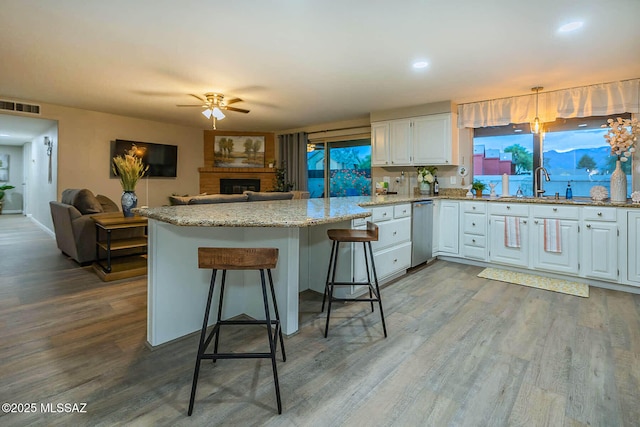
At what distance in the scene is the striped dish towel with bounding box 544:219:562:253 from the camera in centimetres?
365

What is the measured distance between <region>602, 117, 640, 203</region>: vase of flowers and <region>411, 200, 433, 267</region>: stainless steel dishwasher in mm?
1889

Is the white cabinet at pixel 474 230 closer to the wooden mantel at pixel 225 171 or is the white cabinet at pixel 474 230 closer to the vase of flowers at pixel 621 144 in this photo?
the vase of flowers at pixel 621 144

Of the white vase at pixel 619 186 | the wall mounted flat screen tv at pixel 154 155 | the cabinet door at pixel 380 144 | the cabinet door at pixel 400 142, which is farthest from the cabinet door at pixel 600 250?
the wall mounted flat screen tv at pixel 154 155

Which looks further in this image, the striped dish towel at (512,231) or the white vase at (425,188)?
the white vase at (425,188)

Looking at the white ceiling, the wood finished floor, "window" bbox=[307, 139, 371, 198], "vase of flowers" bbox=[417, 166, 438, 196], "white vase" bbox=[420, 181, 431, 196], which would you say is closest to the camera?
the wood finished floor

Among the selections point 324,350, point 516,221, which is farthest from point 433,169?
point 324,350

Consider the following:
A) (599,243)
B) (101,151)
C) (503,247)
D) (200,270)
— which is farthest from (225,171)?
(599,243)

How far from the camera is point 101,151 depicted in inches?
234

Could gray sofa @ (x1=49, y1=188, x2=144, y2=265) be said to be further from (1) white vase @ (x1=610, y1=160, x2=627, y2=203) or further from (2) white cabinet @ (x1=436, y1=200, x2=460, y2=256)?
(1) white vase @ (x1=610, y1=160, x2=627, y2=203)

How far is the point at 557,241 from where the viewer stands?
144 inches

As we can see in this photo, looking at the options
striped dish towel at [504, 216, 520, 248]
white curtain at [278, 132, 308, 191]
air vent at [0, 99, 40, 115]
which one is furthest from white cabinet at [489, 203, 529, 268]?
air vent at [0, 99, 40, 115]

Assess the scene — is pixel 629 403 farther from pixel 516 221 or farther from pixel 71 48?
pixel 71 48

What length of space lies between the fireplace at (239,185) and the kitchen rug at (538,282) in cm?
518

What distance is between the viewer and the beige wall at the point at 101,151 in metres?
5.54
